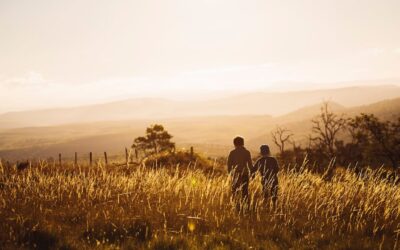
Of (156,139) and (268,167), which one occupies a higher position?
(268,167)

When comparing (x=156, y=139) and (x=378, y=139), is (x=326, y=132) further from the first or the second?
(x=156, y=139)

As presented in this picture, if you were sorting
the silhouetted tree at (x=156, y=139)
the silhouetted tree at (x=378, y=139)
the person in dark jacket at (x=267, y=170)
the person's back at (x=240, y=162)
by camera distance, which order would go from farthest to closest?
1. the silhouetted tree at (x=156, y=139)
2. the silhouetted tree at (x=378, y=139)
3. the person's back at (x=240, y=162)
4. the person in dark jacket at (x=267, y=170)

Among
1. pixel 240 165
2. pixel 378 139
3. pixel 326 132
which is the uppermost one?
pixel 240 165

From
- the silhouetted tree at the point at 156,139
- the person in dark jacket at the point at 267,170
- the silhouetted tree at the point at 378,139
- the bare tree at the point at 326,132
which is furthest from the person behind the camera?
the silhouetted tree at the point at 156,139

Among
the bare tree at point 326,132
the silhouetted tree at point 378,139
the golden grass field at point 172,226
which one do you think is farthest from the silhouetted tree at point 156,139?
the golden grass field at point 172,226

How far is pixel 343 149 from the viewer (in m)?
40.5

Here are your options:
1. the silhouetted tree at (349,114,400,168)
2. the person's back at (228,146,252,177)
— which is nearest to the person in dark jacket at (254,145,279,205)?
the person's back at (228,146,252,177)

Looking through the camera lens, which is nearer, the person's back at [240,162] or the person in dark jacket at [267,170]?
the person in dark jacket at [267,170]

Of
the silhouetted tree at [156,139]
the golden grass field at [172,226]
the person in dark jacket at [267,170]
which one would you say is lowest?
the silhouetted tree at [156,139]

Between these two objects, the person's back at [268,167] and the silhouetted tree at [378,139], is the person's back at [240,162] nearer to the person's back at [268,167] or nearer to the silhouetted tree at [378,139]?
the person's back at [268,167]

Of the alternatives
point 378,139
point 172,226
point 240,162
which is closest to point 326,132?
point 378,139

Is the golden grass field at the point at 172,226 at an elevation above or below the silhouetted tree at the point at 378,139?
above

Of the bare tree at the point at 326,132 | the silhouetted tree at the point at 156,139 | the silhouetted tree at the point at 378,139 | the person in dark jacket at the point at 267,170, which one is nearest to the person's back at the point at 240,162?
the person in dark jacket at the point at 267,170

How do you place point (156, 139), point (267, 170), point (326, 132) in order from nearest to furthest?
point (267, 170)
point (326, 132)
point (156, 139)
